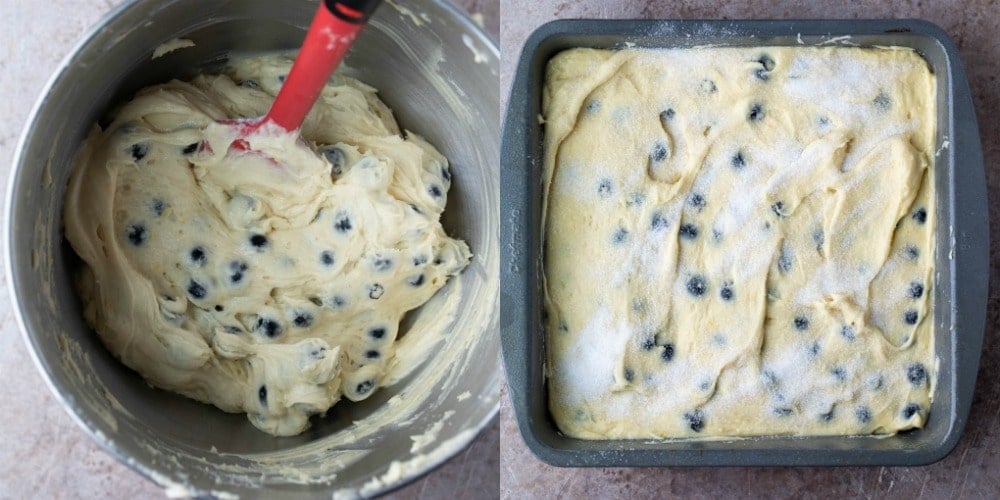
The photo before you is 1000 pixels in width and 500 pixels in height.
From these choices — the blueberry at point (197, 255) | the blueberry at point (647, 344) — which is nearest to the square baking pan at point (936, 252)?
the blueberry at point (647, 344)

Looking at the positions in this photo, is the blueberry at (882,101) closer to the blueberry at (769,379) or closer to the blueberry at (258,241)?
the blueberry at (769,379)

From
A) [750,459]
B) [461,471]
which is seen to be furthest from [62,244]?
[750,459]

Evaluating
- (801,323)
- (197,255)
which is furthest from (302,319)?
(801,323)

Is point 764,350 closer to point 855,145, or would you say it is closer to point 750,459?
point 750,459

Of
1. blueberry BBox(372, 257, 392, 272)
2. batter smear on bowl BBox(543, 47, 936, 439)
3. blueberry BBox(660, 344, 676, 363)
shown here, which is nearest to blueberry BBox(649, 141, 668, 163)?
batter smear on bowl BBox(543, 47, 936, 439)

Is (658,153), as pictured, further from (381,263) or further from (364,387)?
(364,387)
